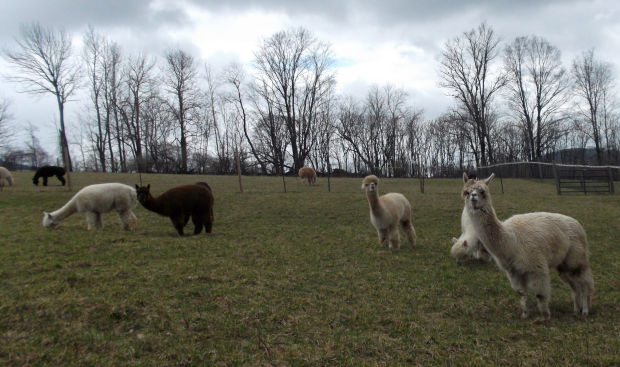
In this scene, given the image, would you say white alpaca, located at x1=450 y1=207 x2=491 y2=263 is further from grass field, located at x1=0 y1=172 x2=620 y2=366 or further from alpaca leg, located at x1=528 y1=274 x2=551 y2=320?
alpaca leg, located at x1=528 y1=274 x2=551 y2=320

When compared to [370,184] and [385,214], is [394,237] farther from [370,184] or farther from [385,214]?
[370,184]

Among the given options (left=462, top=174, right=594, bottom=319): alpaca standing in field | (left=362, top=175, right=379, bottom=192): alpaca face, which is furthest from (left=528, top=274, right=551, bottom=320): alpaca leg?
(left=362, top=175, right=379, bottom=192): alpaca face

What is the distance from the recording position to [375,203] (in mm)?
7926

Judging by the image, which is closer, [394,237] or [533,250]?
[533,250]

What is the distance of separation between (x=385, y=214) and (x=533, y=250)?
12.2 ft

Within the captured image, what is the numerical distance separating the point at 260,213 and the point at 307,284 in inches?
296

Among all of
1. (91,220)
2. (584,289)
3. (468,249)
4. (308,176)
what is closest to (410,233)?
(468,249)

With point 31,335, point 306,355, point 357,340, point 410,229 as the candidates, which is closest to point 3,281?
point 31,335

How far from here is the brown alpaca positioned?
332 inches

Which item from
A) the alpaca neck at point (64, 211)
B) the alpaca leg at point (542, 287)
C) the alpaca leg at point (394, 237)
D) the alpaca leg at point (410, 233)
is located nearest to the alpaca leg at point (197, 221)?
the alpaca neck at point (64, 211)

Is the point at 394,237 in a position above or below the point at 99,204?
below

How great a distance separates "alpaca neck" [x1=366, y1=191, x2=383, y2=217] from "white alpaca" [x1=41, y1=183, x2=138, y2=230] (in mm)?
6001

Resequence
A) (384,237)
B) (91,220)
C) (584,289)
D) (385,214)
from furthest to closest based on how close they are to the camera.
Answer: (91,220)
(384,237)
(385,214)
(584,289)

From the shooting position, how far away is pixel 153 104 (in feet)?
154
